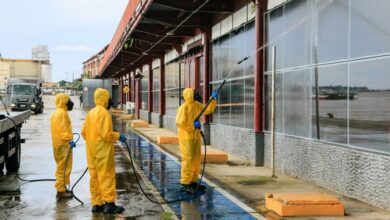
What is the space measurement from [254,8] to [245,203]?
7.34 meters

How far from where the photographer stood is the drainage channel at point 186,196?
8.48m

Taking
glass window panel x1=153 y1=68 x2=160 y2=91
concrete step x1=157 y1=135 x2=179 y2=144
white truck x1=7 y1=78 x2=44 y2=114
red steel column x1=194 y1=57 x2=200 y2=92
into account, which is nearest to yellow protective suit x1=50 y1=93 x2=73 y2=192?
concrete step x1=157 y1=135 x2=179 y2=144

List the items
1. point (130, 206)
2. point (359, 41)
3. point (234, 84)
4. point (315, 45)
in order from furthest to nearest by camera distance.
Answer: point (234, 84)
point (315, 45)
point (359, 41)
point (130, 206)

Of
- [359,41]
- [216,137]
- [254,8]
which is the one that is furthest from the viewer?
[216,137]

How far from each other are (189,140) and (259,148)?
14.4 feet

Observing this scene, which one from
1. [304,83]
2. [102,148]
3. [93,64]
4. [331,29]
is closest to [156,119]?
[304,83]

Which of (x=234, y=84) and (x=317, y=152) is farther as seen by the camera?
(x=234, y=84)

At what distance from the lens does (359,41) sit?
984 centimetres

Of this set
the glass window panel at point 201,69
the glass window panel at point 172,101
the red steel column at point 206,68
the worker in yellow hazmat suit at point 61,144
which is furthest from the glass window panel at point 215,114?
the worker in yellow hazmat suit at point 61,144

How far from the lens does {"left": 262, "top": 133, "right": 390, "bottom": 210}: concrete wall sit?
8.88m

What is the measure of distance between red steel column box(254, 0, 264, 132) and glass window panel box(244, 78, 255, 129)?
0.92m

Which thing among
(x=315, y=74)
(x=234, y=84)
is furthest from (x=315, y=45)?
(x=234, y=84)

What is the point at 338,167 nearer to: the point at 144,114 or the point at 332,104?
the point at 332,104

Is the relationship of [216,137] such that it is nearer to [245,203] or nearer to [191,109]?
[191,109]
